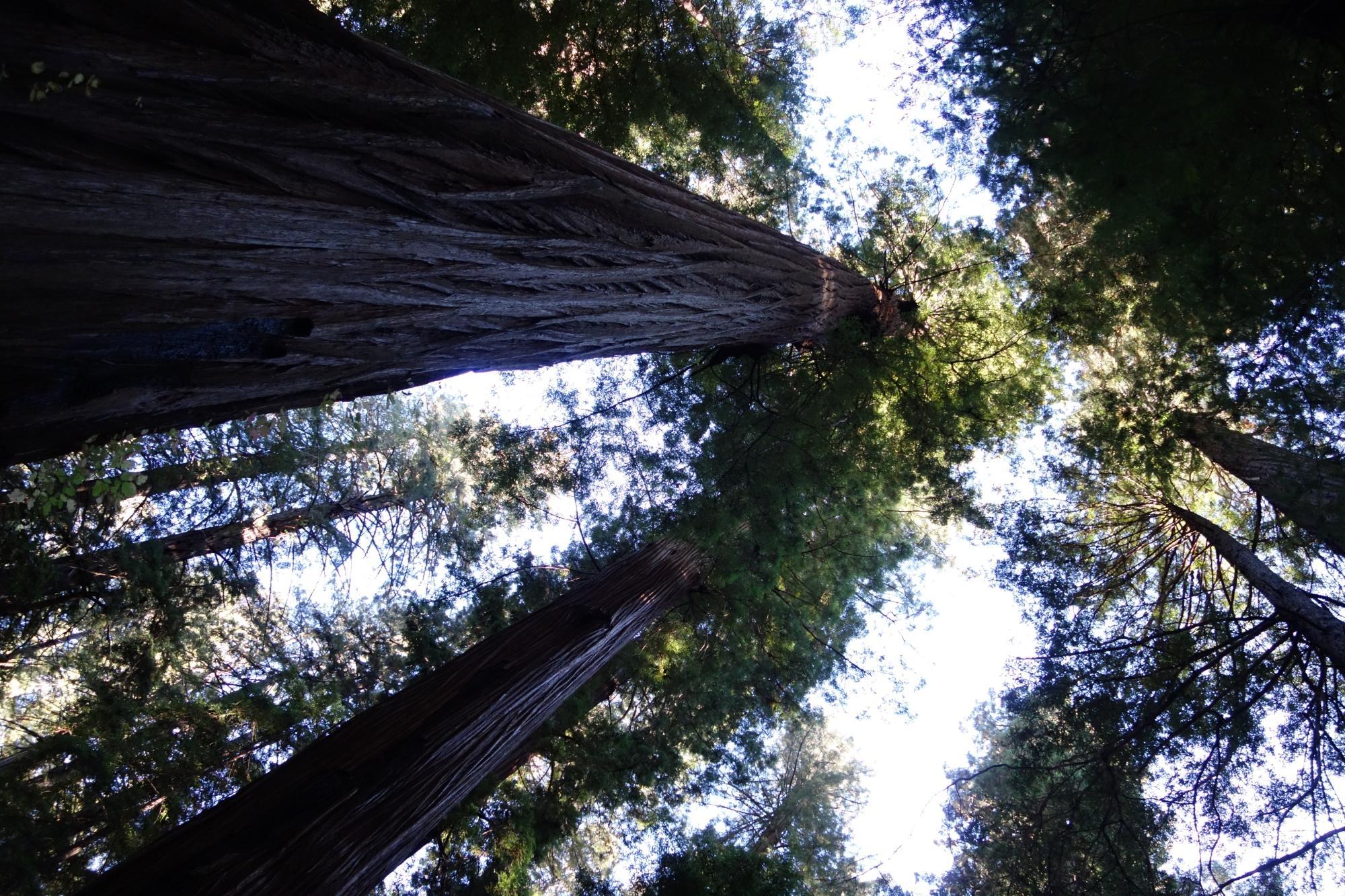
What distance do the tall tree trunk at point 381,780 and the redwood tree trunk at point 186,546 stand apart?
3.47 m

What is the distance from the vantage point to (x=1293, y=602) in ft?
16.1

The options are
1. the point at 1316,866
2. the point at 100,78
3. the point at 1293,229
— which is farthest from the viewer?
the point at 1316,866

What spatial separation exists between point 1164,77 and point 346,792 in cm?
548

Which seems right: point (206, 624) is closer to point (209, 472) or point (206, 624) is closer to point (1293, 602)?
point (209, 472)

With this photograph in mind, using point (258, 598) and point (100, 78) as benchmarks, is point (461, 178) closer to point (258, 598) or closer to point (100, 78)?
point (100, 78)

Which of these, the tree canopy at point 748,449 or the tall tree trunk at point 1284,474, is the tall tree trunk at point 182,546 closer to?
the tree canopy at point 748,449

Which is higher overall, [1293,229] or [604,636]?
[1293,229]

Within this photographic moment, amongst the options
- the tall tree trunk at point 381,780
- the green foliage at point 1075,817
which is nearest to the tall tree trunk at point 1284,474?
the green foliage at point 1075,817

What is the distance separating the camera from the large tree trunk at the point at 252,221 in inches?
67.4

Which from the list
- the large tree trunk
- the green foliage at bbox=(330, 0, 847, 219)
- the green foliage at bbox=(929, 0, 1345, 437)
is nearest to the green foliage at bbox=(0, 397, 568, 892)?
the large tree trunk

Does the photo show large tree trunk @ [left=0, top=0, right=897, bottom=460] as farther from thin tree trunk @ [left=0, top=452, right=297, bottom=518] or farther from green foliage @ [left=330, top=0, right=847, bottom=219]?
thin tree trunk @ [left=0, top=452, right=297, bottom=518]

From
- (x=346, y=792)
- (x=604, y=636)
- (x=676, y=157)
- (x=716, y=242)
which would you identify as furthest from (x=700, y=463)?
(x=346, y=792)

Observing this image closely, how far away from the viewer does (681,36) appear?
6.59 m

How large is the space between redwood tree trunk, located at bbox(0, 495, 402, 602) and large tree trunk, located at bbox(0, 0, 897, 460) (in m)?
4.47
